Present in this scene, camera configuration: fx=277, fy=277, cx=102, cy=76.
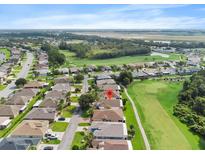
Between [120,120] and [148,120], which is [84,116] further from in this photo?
[148,120]

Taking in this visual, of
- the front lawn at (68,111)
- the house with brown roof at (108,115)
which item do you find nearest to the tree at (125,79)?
the front lawn at (68,111)

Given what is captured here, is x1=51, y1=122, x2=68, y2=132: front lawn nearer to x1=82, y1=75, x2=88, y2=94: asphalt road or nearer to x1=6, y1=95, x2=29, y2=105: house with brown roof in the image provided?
x1=6, y1=95, x2=29, y2=105: house with brown roof

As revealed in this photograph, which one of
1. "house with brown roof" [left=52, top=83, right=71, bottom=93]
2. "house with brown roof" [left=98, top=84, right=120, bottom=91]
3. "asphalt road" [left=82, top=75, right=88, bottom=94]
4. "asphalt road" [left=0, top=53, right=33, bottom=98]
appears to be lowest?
"asphalt road" [left=0, top=53, right=33, bottom=98]

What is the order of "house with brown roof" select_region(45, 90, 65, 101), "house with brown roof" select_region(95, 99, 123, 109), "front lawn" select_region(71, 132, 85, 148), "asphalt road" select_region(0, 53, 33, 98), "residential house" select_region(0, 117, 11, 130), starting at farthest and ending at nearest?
1. "asphalt road" select_region(0, 53, 33, 98)
2. "house with brown roof" select_region(45, 90, 65, 101)
3. "house with brown roof" select_region(95, 99, 123, 109)
4. "residential house" select_region(0, 117, 11, 130)
5. "front lawn" select_region(71, 132, 85, 148)

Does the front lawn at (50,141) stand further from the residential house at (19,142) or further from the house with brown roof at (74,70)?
the house with brown roof at (74,70)

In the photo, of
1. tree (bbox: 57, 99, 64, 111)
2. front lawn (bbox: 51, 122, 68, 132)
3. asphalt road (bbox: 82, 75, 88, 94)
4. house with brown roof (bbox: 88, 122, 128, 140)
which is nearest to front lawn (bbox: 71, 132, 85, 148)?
house with brown roof (bbox: 88, 122, 128, 140)
